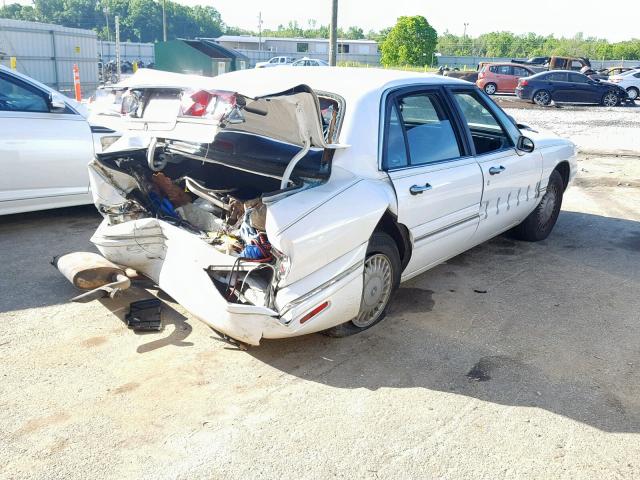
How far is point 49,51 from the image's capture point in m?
21.7

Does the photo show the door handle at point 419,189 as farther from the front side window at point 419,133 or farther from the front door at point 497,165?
the front door at point 497,165

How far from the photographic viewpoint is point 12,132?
19.7 feet

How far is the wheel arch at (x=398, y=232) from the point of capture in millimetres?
4176

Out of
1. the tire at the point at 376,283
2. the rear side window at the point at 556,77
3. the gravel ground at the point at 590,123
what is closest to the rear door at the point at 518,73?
the gravel ground at the point at 590,123

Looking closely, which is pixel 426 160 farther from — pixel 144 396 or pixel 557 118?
pixel 557 118

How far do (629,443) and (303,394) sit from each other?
1.69 meters

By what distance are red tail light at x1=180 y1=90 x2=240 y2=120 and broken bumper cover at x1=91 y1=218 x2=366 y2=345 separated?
77 cm

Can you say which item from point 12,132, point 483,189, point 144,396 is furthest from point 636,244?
point 12,132

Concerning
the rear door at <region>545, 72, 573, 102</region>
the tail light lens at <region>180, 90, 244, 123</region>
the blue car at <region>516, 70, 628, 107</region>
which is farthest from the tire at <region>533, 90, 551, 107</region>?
the tail light lens at <region>180, 90, 244, 123</region>

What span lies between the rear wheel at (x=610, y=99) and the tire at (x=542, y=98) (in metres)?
2.63

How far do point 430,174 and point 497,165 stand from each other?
105cm

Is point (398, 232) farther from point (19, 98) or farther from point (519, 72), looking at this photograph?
point (519, 72)

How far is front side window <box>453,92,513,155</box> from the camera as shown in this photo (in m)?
5.37

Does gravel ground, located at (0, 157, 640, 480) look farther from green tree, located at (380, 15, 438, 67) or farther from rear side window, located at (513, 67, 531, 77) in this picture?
green tree, located at (380, 15, 438, 67)
